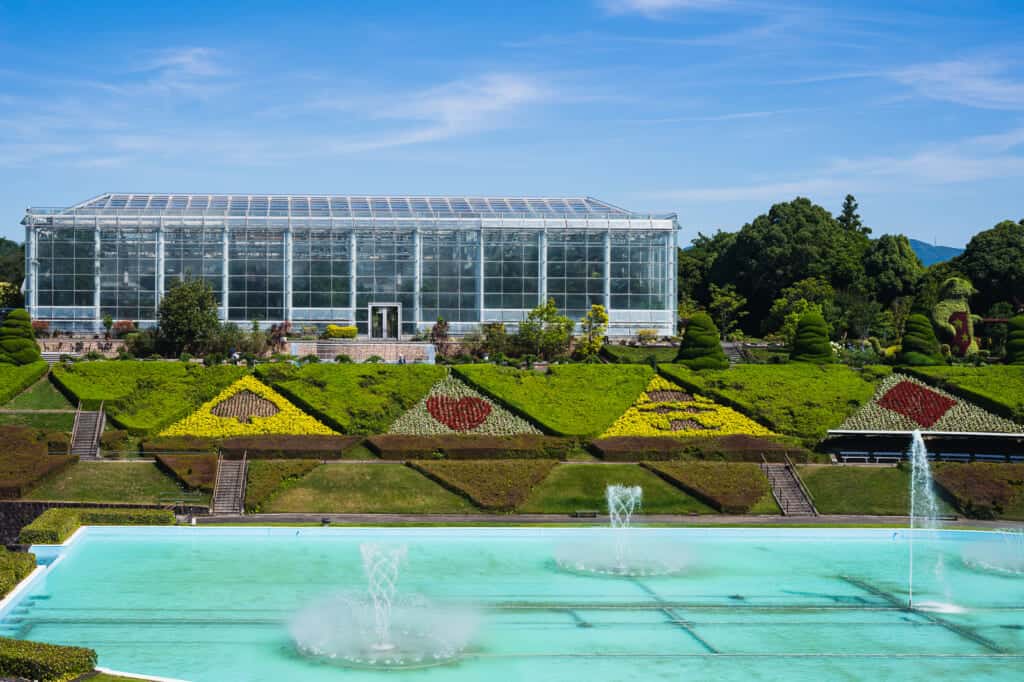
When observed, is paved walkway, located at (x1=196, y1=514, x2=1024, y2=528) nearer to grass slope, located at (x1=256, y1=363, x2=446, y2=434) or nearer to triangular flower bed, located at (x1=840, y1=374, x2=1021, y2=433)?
grass slope, located at (x1=256, y1=363, x2=446, y2=434)

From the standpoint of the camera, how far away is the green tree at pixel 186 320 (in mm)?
70562

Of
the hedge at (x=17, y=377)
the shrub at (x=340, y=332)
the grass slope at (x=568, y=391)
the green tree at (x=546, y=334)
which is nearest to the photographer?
the grass slope at (x=568, y=391)

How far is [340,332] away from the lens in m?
79.1

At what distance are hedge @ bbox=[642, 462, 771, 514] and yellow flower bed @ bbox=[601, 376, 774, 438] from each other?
164 inches

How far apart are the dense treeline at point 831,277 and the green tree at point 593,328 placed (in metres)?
15.5

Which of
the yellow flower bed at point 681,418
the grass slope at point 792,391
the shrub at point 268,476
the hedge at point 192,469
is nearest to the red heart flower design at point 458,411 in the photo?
the yellow flower bed at point 681,418

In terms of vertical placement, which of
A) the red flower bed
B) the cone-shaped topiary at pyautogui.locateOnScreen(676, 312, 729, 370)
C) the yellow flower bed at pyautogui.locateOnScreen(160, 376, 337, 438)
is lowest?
the yellow flower bed at pyautogui.locateOnScreen(160, 376, 337, 438)

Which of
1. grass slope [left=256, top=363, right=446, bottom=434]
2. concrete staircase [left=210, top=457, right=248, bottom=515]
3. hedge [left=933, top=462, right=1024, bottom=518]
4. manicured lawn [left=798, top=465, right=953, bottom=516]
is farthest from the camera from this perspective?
grass slope [left=256, top=363, right=446, bottom=434]

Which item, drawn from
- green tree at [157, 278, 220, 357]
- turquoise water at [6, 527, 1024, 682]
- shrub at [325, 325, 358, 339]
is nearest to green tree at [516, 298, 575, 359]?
shrub at [325, 325, 358, 339]

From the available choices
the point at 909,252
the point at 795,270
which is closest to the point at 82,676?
the point at 795,270

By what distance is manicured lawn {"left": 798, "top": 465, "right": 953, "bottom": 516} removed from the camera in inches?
2024

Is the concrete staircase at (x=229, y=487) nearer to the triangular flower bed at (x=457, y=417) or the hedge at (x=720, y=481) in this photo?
the triangular flower bed at (x=457, y=417)

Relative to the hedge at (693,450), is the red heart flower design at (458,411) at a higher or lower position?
higher

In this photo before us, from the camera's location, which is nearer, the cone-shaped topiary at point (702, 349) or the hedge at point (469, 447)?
the hedge at point (469, 447)
